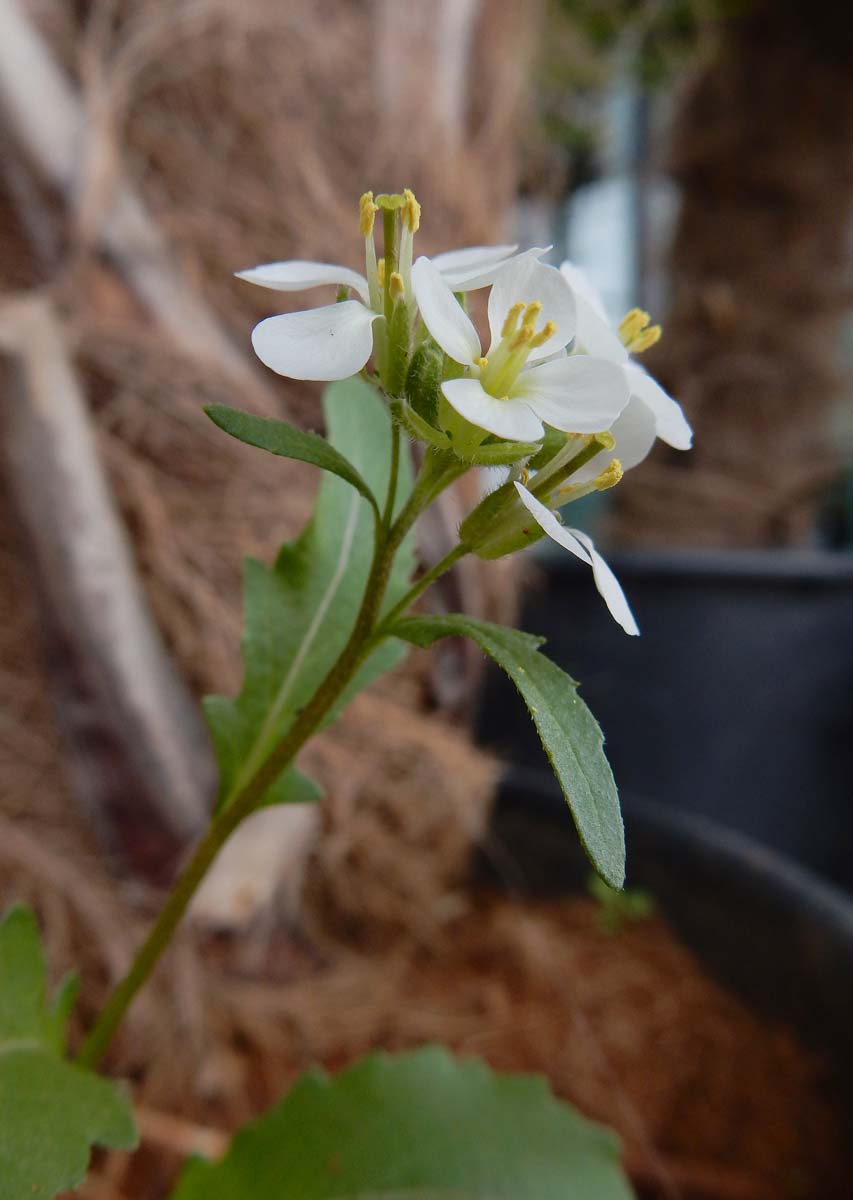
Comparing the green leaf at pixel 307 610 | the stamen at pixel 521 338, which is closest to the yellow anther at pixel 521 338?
the stamen at pixel 521 338

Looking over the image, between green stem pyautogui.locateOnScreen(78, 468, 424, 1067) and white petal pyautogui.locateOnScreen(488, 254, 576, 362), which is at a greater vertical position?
white petal pyautogui.locateOnScreen(488, 254, 576, 362)

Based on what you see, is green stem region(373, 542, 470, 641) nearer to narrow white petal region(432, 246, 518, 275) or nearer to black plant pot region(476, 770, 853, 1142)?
narrow white petal region(432, 246, 518, 275)

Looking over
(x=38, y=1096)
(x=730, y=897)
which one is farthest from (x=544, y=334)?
(x=730, y=897)

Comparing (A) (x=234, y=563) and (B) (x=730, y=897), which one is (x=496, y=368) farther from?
(B) (x=730, y=897)

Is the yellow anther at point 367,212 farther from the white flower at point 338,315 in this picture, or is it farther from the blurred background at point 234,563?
the blurred background at point 234,563

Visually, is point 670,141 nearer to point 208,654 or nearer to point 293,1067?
point 208,654

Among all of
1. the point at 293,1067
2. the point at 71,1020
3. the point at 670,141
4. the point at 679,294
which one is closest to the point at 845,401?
the point at 679,294

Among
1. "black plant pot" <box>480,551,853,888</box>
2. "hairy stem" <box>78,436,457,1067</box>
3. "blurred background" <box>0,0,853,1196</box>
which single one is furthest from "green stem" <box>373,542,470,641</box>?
"black plant pot" <box>480,551,853,888</box>
